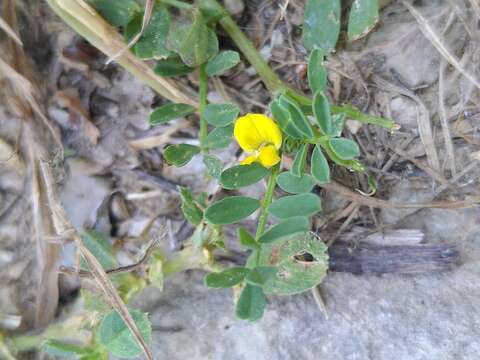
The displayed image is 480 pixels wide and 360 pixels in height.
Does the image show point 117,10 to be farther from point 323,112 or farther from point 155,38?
point 323,112

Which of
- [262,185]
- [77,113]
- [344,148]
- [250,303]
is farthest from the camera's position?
[77,113]

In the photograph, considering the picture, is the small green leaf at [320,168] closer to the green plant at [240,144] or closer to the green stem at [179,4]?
the green plant at [240,144]

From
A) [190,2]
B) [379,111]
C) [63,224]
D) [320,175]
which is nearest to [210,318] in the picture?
[63,224]

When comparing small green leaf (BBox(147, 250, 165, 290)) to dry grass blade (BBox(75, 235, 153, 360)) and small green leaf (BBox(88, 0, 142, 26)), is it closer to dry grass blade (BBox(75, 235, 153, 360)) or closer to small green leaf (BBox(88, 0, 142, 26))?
dry grass blade (BBox(75, 235, 153, 360))

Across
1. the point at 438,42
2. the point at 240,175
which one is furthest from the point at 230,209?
the point at 438,42

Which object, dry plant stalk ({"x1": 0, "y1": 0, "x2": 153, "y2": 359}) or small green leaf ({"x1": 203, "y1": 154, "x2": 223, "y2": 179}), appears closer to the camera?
small green leaf ({"x1": 203, "y1": 154, "x2": 223, "y2": 179})

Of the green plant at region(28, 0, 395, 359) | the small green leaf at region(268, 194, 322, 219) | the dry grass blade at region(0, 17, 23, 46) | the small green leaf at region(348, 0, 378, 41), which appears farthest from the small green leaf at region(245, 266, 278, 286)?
the dry grass blade at region(0, 17, 23, 46)
